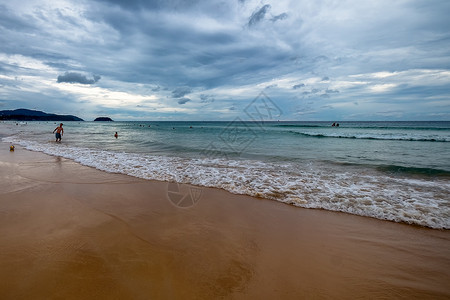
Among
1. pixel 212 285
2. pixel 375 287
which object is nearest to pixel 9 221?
pixel 212 285

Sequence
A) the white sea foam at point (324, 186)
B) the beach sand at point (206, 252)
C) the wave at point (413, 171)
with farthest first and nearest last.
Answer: the wave at point (413, 171), the white sea foam at point (324, 186), the beach sand at point (206, 252)

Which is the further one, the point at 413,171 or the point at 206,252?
the point at 413,171

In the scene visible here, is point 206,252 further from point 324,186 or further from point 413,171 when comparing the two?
point 413,171

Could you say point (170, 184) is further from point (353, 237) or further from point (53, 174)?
point (353, 237)

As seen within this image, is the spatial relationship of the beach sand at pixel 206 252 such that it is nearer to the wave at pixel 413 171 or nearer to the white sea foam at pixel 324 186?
the white sea foam at pixel 324 186

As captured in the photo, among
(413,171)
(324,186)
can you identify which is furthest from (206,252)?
(413,171)

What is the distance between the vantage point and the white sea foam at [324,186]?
4996 mm

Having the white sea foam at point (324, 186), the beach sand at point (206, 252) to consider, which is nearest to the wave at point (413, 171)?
the white sea foam at point (324, 186)

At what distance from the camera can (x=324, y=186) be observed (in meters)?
6.72

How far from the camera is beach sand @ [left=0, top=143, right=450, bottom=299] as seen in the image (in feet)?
8.41

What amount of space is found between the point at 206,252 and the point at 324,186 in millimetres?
4972

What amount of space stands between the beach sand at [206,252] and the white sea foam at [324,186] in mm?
575

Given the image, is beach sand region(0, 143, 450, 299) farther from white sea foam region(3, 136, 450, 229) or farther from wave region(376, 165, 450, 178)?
wave region(376, 165, 450, 178)

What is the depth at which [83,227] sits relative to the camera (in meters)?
3.90
